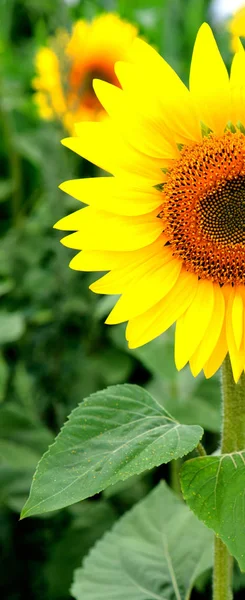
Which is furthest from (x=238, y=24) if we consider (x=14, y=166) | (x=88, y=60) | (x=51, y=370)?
(x=51, y=370)

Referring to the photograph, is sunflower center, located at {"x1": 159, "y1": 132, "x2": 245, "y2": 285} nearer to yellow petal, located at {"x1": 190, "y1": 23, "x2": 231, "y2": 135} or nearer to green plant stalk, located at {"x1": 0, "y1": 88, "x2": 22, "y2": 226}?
yellow petal, located at {"x1": 190, "y1": 23, "x2": 231, "y2": 135}

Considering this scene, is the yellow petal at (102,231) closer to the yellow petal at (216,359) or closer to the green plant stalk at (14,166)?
the yellow petal at (216,359)

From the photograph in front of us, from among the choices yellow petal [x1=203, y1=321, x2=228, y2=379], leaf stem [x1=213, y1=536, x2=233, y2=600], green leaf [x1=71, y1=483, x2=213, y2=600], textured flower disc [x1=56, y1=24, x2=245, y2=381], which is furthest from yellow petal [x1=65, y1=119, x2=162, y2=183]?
green leaf [x1=71, y1=483, x2=213, y2=600]

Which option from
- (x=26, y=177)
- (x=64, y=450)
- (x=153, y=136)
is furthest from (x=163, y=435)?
(x=26, y=177)

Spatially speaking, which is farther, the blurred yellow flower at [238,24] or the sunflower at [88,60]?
the blurred yellow flower at [238,24]

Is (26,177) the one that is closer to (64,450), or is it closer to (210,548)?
(210,548)

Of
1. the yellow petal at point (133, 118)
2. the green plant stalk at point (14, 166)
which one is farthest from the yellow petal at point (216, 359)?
the green plant stalk at point (14, 166)

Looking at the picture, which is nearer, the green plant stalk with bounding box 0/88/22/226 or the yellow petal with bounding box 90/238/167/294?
the yellow petal with bounding box 90/238/167/294
